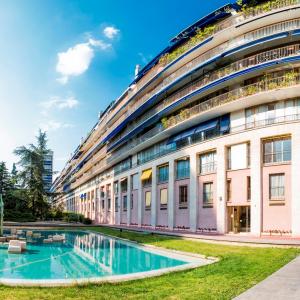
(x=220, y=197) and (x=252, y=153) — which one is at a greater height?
(x=252, y=153)

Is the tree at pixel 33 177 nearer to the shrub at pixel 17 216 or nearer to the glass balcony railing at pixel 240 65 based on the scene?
the shrub at pixel 17 216

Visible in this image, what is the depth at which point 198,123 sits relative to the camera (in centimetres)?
3616

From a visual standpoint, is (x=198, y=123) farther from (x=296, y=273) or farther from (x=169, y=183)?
(x=296, y=273)

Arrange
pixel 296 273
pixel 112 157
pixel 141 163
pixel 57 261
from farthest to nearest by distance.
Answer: pixel 112 157, pixel 141 163, pixel 57 261, pixel 296 273

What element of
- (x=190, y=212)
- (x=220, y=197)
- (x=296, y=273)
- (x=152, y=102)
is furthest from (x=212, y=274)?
(x=152, y=102)

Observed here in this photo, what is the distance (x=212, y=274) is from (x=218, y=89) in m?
23.4

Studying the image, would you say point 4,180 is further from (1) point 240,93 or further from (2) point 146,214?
(1) point 240,93

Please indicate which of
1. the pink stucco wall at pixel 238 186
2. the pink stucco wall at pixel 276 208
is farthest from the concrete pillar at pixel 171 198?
the pink stucco wall at pixel 276 208

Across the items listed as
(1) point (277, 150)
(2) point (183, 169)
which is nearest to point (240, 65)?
(1) point (277, 150)

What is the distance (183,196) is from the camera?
37.3m

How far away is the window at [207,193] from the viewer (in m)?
33.1

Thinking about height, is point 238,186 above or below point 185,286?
above

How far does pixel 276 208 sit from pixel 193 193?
8.79 metres

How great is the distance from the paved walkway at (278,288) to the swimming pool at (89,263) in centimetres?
416
